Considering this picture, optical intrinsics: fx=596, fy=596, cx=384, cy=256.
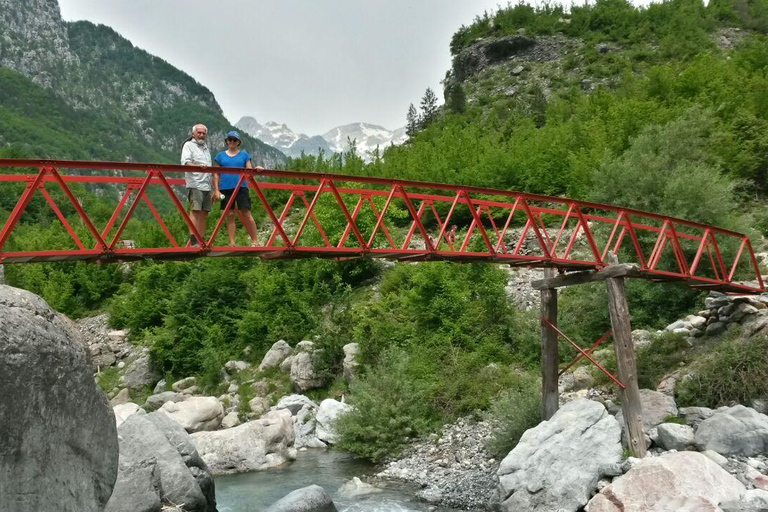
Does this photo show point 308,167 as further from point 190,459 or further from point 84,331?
point 190,459

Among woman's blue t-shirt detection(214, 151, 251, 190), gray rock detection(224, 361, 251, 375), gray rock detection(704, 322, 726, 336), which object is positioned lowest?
gray rock detection(224, 361, 251, 375)

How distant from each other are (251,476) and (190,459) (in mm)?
4110

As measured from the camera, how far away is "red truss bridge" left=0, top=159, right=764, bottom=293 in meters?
9.66

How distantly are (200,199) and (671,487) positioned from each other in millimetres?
9897

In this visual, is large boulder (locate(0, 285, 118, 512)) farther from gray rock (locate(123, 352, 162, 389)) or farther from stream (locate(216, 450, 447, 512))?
gray rock (locate(123, 352, 162, 389))

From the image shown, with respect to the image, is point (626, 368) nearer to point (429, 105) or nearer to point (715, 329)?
point (715, 329)

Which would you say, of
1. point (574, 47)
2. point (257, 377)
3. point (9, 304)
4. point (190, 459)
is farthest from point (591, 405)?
point (574, 47)

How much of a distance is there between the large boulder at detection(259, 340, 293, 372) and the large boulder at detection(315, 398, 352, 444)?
6127 millimetres

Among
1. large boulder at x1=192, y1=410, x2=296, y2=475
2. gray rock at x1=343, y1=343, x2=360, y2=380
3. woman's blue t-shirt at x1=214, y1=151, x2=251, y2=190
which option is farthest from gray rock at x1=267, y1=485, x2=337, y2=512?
gray rock at x1=343, y1=343, x2=360, y2=380

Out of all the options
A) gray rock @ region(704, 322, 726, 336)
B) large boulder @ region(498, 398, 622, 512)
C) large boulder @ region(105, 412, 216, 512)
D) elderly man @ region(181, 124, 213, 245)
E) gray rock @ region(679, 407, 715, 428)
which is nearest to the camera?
elderly man @ region(181, 124, 213, 245)

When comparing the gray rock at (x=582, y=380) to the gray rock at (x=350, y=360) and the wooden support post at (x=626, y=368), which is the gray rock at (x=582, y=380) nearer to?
the wooden support post at (x=626, y=368)

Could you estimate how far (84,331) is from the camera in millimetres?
39469

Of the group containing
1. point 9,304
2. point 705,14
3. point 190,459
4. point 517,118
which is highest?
point 705,14

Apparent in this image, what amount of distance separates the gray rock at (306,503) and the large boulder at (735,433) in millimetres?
8224
